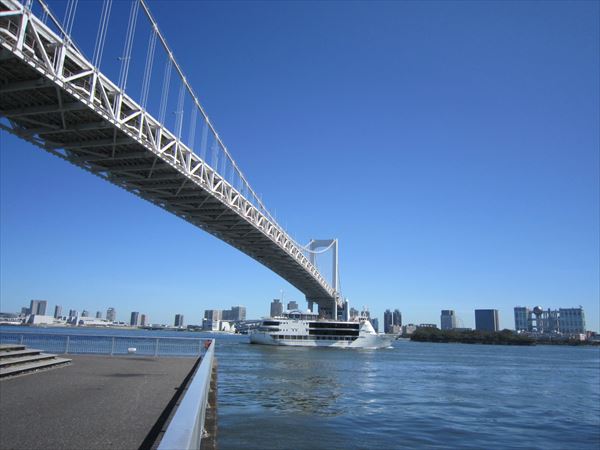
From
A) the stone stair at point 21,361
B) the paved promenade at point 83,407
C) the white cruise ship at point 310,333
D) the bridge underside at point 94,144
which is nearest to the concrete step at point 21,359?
the stone stair at point 21,361

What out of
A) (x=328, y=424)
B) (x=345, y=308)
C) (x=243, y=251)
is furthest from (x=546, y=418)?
(x=345, y=308)

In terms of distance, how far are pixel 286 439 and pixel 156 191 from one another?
2055cm

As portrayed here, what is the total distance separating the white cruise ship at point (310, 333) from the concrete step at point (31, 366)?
5486 cm

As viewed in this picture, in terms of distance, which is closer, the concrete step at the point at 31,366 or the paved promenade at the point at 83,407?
the paved promenade at the point at 83,407

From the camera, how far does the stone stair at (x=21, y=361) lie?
933 cm

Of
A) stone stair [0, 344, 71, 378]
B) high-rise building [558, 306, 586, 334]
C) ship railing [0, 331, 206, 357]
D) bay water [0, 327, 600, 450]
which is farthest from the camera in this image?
high-rise building [558, 306, 586, 334]

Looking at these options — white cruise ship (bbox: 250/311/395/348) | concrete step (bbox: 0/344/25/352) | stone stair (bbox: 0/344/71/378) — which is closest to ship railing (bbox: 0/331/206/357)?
stone stair (bbox: 0/344/71/378)

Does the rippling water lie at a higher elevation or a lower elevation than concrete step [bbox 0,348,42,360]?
lower

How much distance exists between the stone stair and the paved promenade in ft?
0.95

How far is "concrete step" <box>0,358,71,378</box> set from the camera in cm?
907

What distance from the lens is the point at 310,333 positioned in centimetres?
6662

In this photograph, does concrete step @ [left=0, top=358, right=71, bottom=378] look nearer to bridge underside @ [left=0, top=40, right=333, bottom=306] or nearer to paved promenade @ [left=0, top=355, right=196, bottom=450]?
paved promenade @ [left=0, top=355, right=196, bottom=450]

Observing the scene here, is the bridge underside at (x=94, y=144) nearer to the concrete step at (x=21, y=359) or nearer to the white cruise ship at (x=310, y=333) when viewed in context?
the concrete step at (x=21, y=359)

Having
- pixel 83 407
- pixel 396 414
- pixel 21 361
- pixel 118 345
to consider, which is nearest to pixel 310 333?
pixel 118 345
